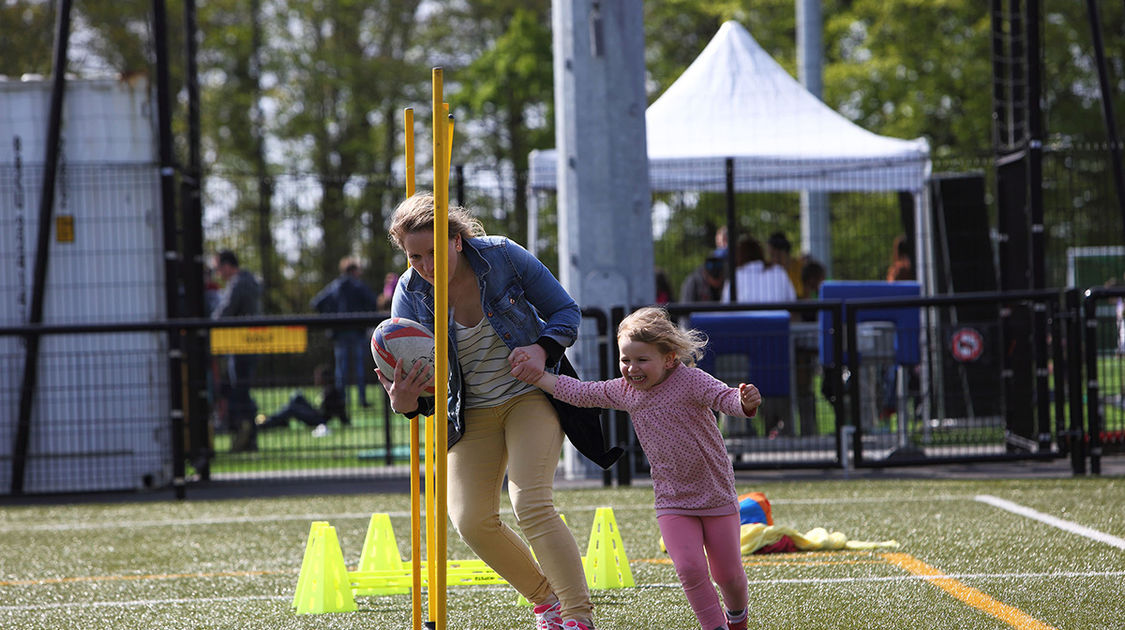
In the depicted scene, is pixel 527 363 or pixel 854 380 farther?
pixel 854 380

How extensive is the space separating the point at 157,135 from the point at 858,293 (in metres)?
6.37

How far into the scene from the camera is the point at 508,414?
4828 mm

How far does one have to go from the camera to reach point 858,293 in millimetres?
11336

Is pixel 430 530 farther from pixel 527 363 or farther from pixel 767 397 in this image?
pixel 767 397

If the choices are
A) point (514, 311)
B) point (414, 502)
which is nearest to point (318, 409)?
point (414, 502)

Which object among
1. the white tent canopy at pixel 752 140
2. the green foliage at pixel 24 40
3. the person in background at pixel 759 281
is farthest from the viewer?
the green foliage at pixel 24 40

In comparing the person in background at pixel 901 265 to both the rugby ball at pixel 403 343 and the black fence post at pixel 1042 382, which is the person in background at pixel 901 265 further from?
the rugby ball at pixel 403 343

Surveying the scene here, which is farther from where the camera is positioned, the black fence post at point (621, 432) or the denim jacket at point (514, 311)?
the black fence post at point (621, 432)

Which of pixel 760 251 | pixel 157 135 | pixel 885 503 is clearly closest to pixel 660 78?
pixel 760 251

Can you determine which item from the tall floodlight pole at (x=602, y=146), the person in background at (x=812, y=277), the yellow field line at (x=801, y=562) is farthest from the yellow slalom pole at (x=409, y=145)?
the person in background at (x=812, y=277)

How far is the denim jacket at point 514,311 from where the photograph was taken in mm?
4750

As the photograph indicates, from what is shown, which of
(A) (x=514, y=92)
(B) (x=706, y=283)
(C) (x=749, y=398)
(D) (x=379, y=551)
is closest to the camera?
(C) (x=749, y=398)

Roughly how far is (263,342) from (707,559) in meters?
7.43

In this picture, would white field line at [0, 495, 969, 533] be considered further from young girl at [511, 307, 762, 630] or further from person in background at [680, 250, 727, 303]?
person in background at [680, 250, 727, 303]
